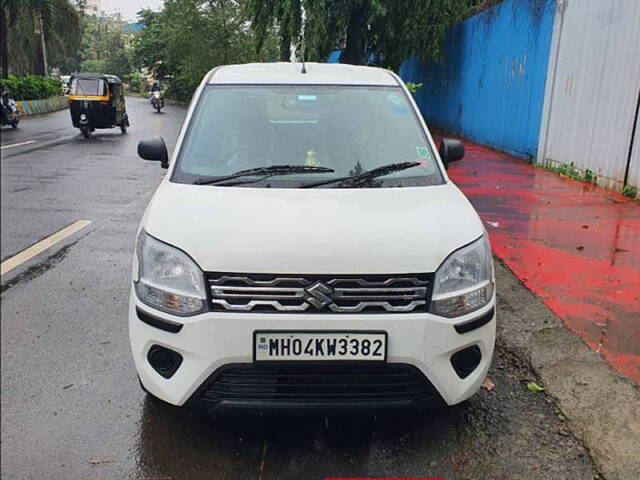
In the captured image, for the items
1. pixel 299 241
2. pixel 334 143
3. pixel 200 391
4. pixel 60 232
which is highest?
pixel 334 143

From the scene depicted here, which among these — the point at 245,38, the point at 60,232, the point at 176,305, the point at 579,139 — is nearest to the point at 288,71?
the point at 176,305

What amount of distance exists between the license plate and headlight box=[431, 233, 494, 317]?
0.31 meters

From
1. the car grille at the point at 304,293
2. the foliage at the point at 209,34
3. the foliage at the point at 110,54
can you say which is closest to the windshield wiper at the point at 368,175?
the car grille at the point at 304,293

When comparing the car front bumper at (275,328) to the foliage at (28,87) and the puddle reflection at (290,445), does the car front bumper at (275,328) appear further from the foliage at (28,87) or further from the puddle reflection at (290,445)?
the foliage at (28,87)

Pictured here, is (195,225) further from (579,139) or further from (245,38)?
(245,38)

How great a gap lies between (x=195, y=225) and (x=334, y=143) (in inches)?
48.4

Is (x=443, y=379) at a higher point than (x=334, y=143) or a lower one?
lower

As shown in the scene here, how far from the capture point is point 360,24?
1902 centimetres

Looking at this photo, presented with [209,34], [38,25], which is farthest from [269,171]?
[209,34]

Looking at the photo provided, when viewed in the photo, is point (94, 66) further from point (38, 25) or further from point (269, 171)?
point (269, 171)

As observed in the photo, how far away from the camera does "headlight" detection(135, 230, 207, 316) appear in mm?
2586

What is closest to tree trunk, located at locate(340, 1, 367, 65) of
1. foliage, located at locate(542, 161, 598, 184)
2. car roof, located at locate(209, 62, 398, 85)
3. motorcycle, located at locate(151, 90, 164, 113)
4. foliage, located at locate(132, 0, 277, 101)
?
foliage, located at locate(542, 161, 598, 184)

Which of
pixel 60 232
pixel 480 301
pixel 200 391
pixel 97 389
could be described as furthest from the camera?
pixel 60 232

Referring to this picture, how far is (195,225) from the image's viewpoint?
274 centimetres
